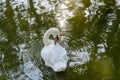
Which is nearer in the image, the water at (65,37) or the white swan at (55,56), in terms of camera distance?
the white swan at (55,56)

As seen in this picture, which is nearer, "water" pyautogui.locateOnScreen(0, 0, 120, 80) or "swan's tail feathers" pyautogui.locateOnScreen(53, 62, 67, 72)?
"swan's tail feathers" pyautogui.locateOnScreen(53, 62, 67, 72)

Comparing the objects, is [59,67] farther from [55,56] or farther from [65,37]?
[65,37]

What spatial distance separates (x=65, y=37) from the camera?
8.38 metres

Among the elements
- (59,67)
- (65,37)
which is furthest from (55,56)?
(65,37)

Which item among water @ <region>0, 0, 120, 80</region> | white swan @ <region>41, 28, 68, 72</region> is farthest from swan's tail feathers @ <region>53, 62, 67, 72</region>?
water @ <region>0, 0, 120, 80</region>

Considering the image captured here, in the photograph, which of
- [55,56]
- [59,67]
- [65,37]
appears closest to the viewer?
[59,67]

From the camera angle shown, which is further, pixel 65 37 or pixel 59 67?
pixel 65 37

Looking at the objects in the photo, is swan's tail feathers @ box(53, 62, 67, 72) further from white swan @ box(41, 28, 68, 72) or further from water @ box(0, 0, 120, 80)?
water @ box(0, 0, 120, 80)

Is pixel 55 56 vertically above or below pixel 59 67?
above

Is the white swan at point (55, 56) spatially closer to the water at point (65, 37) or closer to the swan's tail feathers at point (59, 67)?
the swan's tail feathers at point (59, 67)

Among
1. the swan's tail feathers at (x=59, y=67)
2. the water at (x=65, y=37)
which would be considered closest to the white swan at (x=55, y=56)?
the swan's tail feathers at (x=59, y=67)

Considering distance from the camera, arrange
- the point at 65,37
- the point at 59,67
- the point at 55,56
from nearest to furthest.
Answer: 1. the point at 59,67
2. the point at 55,56
3. the point at 65,37

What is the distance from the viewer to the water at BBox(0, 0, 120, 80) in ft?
23.8

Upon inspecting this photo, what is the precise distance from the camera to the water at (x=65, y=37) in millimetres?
7250
